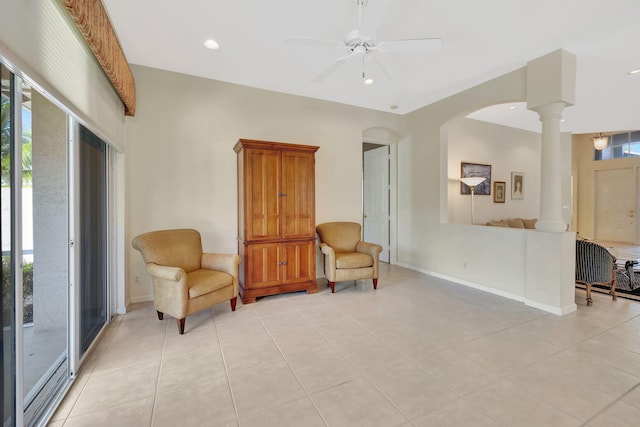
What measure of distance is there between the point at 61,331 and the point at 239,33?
10.0ft

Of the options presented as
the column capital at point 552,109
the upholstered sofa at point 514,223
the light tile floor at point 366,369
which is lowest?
the light tile floor at point 366,369

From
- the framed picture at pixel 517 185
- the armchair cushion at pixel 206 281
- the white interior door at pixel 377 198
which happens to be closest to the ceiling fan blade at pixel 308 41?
the armchair cushion at pixel 206 281

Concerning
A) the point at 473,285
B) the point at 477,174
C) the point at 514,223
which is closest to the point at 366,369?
the point at 473,285

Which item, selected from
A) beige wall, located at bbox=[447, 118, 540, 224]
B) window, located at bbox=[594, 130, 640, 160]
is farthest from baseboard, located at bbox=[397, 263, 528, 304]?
window, located at bbox=[594, 130, 640, 160]

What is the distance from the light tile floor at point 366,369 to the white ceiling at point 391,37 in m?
2.56

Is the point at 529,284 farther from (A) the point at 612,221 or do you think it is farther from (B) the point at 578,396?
(A) the point at 612,221

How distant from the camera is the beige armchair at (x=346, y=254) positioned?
4062mm

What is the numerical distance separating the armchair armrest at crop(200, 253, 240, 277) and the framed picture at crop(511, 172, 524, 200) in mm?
6499

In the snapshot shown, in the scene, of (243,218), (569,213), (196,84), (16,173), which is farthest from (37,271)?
(569,213)

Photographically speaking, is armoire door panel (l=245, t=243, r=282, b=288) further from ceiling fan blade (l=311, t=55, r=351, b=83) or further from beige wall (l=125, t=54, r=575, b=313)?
ceiling fan blade (l=311, t=55, r=351, b=83)

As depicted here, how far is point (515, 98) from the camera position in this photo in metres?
3.67

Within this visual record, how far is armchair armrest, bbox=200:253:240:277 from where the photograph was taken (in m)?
3.37

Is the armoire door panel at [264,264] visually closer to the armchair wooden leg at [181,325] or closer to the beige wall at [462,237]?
the armchair wooden leg at [181,325]

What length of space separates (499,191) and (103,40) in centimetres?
722
